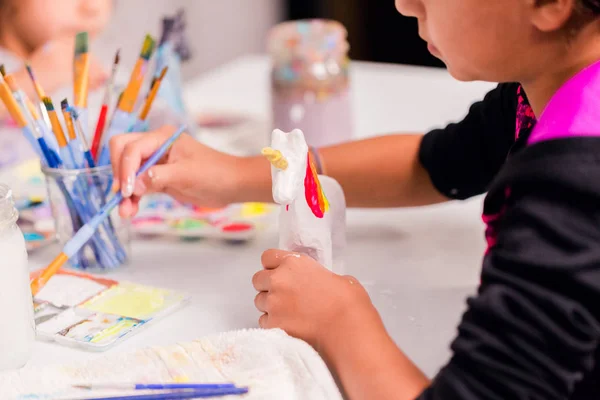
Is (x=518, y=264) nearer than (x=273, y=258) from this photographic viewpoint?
Yes

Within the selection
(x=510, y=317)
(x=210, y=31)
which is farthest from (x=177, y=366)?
(x=210, y=31)

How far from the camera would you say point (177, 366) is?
1.58 ft

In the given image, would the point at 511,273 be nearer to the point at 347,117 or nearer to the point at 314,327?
the point at 314,327

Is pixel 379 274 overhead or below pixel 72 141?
below

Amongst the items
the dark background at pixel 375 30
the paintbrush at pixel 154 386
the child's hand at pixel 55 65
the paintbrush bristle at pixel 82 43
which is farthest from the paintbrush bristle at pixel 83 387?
the dark background at pixel 375 30

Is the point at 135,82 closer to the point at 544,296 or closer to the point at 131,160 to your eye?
the point at 131,160

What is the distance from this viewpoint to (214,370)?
0.48 m

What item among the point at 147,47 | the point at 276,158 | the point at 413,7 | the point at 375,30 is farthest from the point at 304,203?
the point at 375,30

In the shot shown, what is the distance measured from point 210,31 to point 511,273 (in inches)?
62.3

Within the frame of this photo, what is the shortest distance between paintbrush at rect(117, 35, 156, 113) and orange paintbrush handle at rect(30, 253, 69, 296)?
0.16 meters

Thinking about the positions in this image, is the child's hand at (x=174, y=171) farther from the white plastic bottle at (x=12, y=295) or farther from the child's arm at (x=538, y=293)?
the child's arm at (x=538, y=293)

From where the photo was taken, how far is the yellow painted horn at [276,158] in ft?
1.63

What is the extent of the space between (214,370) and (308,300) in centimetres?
8

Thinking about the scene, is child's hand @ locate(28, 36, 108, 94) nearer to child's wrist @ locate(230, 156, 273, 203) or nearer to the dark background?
child's wrist @ locate(230, 156, 273, 203)
